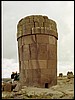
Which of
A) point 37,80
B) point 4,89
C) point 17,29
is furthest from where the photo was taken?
point 17,29

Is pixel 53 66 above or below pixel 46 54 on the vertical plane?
below

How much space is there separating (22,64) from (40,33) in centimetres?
199

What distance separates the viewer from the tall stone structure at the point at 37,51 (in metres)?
8.98

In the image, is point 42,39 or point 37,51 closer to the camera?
point 37,51

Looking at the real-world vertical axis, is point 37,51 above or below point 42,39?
below

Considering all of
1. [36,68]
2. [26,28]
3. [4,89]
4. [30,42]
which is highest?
[26,28]

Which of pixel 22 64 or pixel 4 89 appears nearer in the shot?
pixel 4 89

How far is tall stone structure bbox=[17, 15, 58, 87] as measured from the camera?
8.98m

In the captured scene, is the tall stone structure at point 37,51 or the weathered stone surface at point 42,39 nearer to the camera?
the tall stone structure at point 37,51

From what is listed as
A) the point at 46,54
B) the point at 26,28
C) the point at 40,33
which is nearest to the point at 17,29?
the point at 26,28

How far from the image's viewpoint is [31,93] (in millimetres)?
7246

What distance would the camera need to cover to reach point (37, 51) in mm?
9102

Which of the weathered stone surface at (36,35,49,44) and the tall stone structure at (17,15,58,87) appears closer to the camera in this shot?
the tall stone structure at (17,15,58,87)

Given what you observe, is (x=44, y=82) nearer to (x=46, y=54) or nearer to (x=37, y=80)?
(x=37, y=80)
